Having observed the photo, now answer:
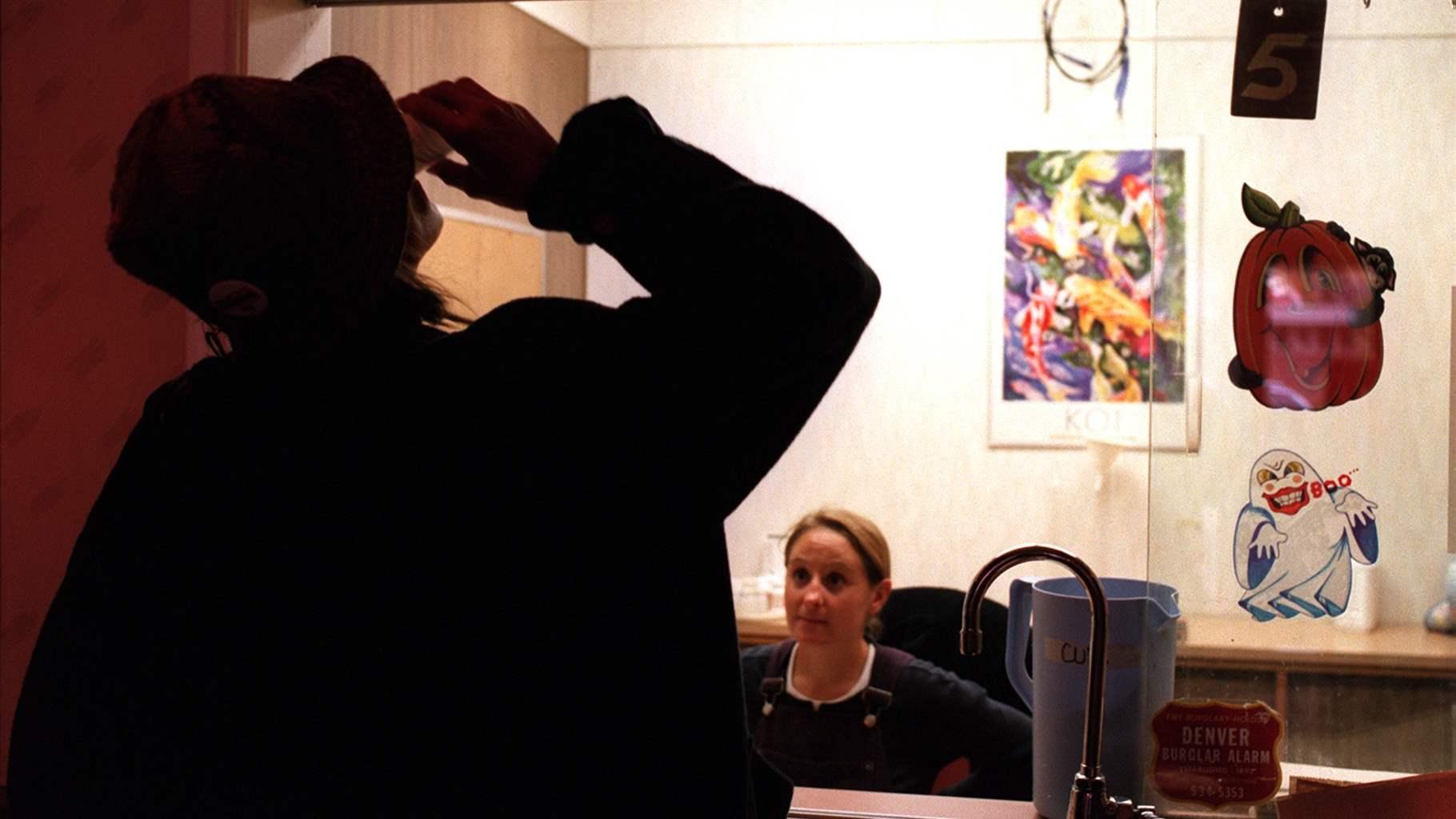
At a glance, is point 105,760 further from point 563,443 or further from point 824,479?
point 824,479

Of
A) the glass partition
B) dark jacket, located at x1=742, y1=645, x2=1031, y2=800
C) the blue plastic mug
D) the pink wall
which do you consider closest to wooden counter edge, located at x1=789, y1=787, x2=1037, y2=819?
the blue plastic mug

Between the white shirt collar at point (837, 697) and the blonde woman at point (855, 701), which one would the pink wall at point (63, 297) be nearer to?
the blonde woman at point (855, 701)

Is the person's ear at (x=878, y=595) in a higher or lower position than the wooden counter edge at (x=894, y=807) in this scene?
higher

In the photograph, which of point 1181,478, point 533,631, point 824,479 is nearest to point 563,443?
point 533,631

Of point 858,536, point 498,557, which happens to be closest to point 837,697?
point 858,536


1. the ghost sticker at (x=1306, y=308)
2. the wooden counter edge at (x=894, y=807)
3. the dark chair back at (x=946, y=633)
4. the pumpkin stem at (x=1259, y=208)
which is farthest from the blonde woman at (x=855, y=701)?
the pumpkin stem at (x=1259, y=208)

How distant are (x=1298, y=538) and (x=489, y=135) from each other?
866mm

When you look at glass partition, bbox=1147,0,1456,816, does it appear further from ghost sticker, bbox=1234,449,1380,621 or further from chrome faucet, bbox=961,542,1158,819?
chrome faucet, bbox=961,542,1158,819

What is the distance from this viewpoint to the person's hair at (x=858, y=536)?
6.89 feet

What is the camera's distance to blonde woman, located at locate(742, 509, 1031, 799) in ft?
5.90

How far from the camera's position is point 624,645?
2.32 ft

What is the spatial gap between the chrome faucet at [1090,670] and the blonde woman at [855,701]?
483mm

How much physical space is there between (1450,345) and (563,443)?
91cm

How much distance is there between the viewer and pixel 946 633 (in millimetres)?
2232
